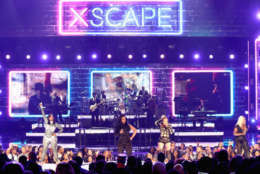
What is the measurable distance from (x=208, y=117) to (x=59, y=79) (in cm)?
707

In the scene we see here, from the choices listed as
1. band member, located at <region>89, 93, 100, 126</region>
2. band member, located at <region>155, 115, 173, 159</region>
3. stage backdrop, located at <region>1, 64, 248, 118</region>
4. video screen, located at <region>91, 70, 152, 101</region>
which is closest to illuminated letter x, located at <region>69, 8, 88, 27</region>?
stage backdrop, located at <region>1, 64, 248, 118</region>

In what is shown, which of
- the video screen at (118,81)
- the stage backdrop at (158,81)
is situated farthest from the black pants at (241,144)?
A: the video screen at (118,81)

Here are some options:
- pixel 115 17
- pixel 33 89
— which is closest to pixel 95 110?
pixel 33 89

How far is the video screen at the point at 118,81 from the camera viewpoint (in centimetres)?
1764

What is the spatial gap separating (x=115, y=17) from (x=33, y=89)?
5046 millimetres

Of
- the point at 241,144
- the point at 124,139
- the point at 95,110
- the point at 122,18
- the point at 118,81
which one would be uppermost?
the point at 122,18

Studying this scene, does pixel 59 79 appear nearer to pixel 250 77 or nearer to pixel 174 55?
pixel 174 55

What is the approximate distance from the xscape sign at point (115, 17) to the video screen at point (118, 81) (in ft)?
6.11

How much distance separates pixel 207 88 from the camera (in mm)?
17766

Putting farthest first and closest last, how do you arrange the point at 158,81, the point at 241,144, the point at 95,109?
the point at 158,81 < the point at 95,109 < the point at 241,144

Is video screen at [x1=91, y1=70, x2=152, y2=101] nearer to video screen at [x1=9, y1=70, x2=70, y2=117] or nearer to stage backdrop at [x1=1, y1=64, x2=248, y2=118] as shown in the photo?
stage backdrop at [x1=1, y1=64, x2=248, y2=118]

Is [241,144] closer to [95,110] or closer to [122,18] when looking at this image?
[95,110]

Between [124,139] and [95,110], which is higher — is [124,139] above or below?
below

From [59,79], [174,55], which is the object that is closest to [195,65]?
[174,55]
